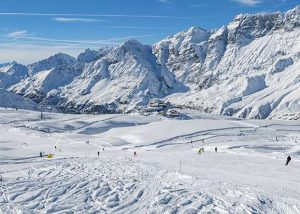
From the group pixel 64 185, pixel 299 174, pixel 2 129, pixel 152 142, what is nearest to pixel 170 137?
pixel 152 142

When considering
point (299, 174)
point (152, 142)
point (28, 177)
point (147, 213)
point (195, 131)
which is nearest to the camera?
point (147, 213)

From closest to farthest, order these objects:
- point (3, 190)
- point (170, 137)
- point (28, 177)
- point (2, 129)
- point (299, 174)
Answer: point (3, 190) < point (28, 177) < point (299, 174) < point (170, 137) < point (2, 129)

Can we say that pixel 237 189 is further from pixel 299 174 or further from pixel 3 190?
pixel 3 190

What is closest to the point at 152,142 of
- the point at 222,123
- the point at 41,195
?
the point at 222,123

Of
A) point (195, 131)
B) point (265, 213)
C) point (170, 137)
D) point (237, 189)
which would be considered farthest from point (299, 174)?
point (195, 131)

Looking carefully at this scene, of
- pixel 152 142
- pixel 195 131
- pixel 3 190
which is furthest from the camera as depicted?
pixel 195 131

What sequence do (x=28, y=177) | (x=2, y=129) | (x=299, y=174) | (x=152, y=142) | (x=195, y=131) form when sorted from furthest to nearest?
(x=2, y=129) < (x=195, y=131) < (x=152, y=142) < (x=299, y=174) < (x=28, y=177)

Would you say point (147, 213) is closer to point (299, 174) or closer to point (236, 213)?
point (236, 213)

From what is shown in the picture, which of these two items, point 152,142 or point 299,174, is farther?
point 152,142

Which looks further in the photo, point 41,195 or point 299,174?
point 299,174
